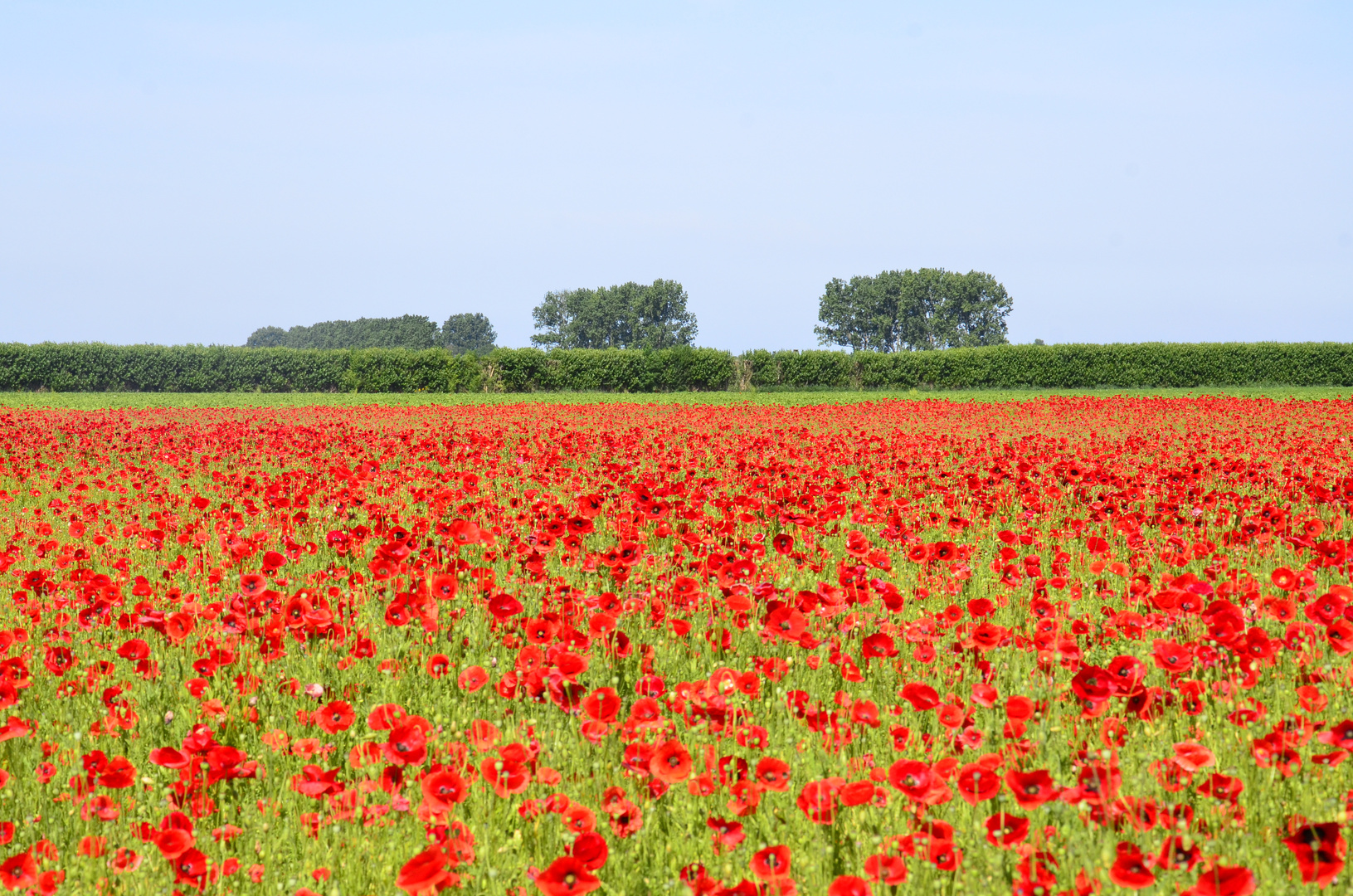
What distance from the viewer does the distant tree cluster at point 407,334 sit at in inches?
4530

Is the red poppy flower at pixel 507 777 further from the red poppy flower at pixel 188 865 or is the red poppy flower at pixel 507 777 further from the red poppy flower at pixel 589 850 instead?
the red poppy flower at pixel 188 865

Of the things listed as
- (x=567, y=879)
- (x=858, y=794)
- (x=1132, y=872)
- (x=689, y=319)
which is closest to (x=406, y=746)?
(x=567, y=879)

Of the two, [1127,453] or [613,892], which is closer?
[613,892]

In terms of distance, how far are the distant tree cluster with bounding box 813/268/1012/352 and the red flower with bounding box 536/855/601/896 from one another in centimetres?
8679

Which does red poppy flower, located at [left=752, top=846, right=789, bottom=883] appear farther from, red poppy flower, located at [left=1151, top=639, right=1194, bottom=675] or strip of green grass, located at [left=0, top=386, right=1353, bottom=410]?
strip of green grass, located at [left=0, top=386, right=1353, bottom=410]

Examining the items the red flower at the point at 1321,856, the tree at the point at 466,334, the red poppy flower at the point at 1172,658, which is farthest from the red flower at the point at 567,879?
the tree at the point at 466,334

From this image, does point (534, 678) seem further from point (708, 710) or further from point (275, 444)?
point (275, 444)

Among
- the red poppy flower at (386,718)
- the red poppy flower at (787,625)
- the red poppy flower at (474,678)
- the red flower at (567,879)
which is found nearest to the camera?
the red flower at (567,879)

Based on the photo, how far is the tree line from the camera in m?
87.6

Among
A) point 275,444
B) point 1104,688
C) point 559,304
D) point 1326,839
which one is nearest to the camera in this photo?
point 1326,839

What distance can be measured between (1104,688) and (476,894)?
6.01ft

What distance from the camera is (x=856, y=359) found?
44281 millimetres

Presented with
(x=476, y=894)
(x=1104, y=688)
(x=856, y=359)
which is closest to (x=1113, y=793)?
(x=1104, y=688)

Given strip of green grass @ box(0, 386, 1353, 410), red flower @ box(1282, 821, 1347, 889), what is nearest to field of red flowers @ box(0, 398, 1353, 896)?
red flower @ box(1282, 821, 1347, 889)
